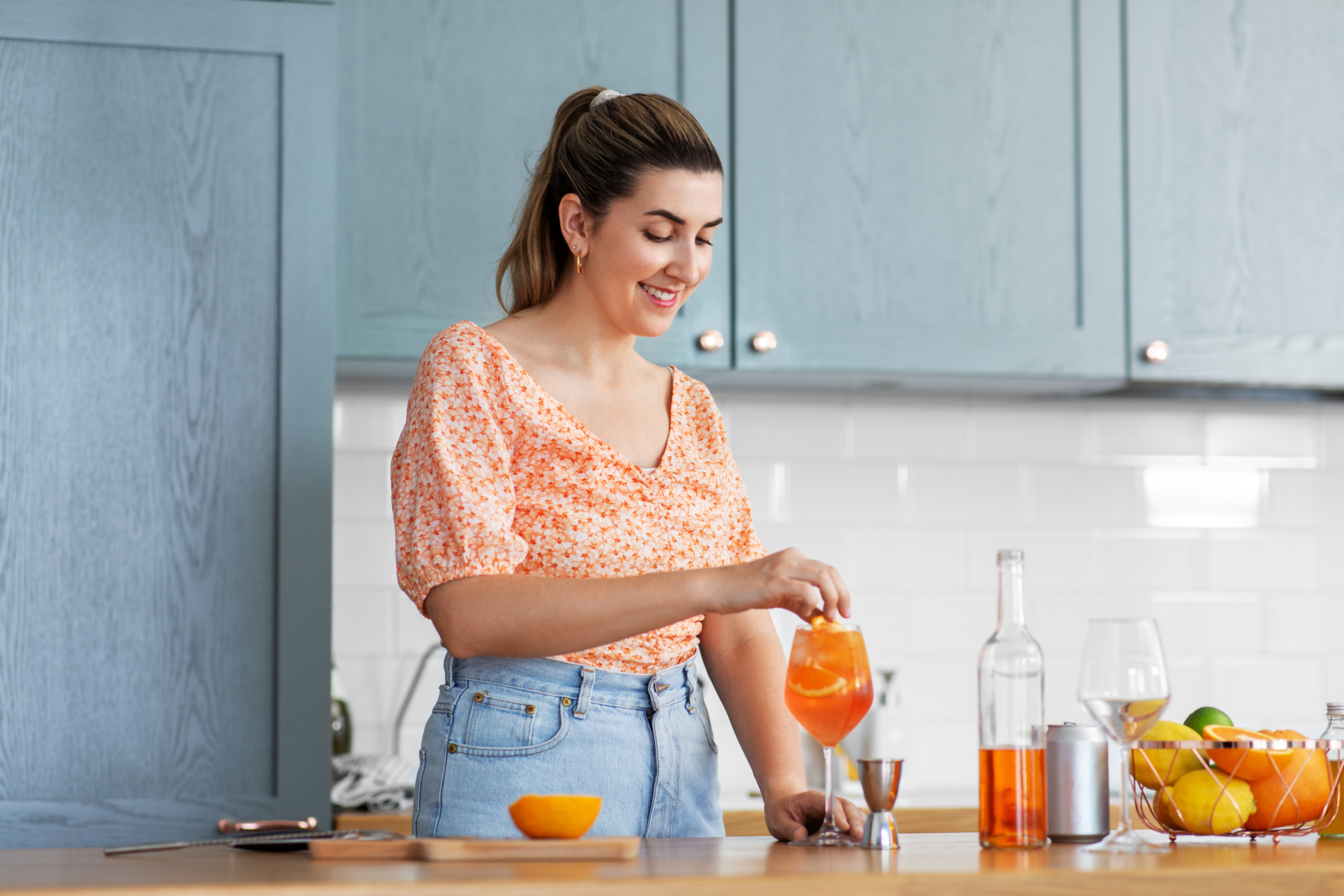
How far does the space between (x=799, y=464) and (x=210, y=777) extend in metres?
1.30

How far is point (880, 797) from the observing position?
1214mm

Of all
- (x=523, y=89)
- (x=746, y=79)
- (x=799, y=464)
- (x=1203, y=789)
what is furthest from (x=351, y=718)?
(x=1203, y=789)

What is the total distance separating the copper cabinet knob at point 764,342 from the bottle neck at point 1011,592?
47.8 inches

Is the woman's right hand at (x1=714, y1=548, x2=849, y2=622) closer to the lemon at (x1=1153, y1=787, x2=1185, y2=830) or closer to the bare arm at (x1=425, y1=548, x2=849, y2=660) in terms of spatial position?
the bare arm at (x1=425, y1=548, x2=849, y2=660)

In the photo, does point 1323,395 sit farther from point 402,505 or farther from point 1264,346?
point 402,505

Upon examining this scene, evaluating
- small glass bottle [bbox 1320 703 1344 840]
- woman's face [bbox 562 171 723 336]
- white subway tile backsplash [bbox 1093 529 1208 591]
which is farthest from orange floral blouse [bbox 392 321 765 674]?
white subway tile backsplash [bbox 1093 529 1208 591]

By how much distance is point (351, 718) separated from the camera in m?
2.62

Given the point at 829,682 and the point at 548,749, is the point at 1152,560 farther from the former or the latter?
the point at 829,682

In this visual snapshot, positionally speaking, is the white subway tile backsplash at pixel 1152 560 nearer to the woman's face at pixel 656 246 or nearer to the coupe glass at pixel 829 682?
the woman's face at pixel 656 246

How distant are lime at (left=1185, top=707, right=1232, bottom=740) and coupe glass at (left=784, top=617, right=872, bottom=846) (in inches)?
14.0

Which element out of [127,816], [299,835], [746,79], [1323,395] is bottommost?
[127,816]

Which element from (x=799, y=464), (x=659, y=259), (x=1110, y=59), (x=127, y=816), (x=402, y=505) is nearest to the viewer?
(x=402, y=505)

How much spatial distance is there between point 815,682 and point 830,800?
5.3 inches

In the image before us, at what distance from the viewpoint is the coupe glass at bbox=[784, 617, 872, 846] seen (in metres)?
1.21
